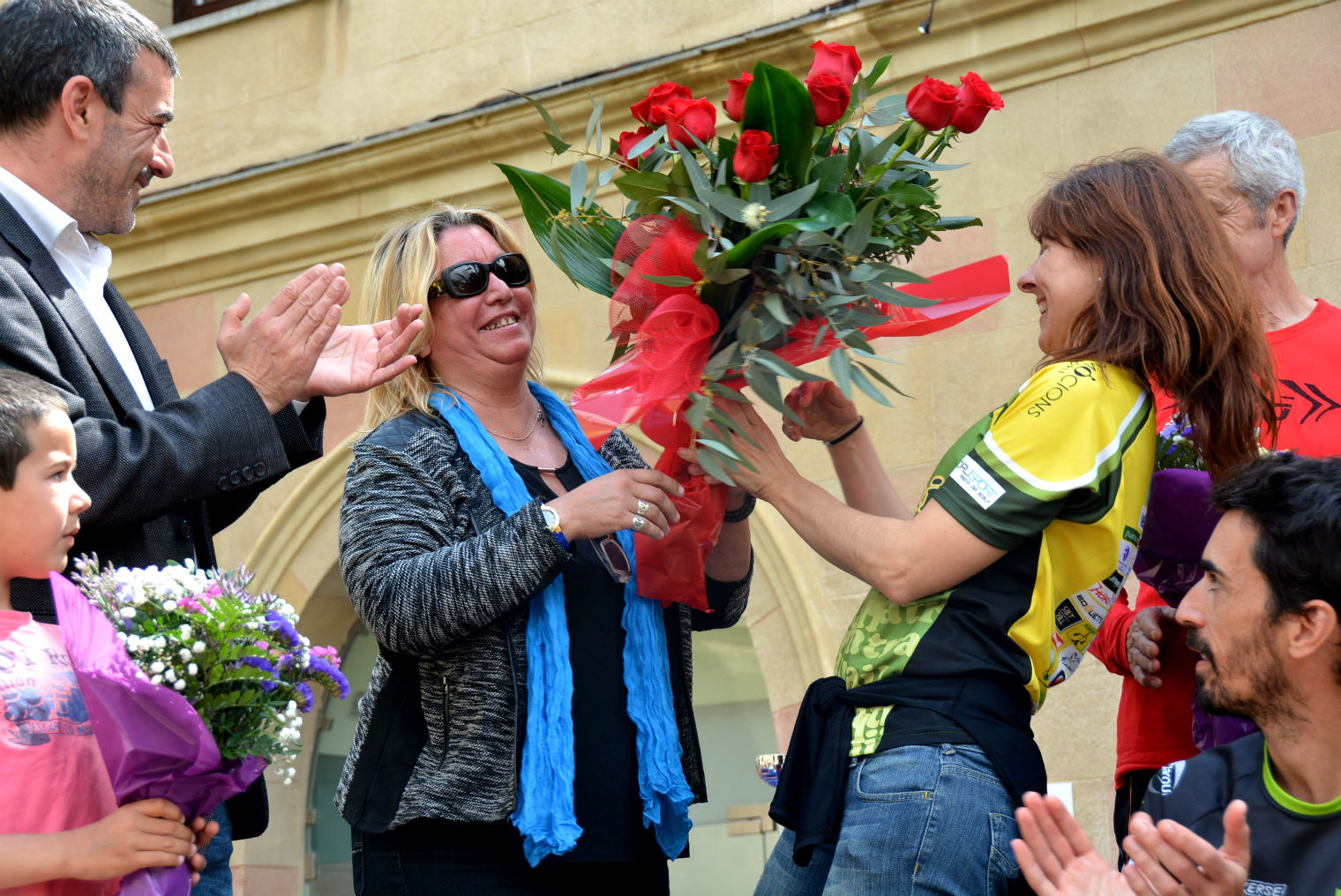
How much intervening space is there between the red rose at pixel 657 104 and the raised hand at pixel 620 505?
61cm

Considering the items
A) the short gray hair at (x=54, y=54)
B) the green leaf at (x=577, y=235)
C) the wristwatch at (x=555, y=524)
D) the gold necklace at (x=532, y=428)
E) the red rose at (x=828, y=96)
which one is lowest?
the wristwatch at (x=555, y=524)

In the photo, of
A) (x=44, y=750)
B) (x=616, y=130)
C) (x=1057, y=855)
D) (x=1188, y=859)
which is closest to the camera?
(x=1188, y=859)

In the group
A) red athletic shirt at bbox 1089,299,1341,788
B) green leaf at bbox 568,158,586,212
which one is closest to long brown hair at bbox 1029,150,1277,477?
red athletic shirt at bbox 1089,299,1341,788

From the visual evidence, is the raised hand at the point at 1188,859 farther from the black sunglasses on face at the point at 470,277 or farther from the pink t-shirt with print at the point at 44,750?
the black sunglasses on face at the point at 470,277

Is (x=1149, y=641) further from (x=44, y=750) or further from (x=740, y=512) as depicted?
(x=44, y=750)

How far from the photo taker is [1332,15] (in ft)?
15.3

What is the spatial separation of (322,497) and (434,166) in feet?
5.03

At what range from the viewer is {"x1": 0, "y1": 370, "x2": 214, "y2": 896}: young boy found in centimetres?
207

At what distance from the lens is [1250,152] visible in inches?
125

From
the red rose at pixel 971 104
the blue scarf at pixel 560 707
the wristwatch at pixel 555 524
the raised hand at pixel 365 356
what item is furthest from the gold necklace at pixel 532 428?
the red rose at pixel 971 104

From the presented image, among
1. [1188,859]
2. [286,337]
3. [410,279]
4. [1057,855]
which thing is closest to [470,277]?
[410,279]

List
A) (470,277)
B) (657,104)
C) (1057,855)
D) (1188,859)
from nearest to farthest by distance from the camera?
(1188,859)
(1057,855)
(657,104)
(470,277)

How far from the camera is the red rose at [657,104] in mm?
2557

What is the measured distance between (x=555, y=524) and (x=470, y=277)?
682 mm
